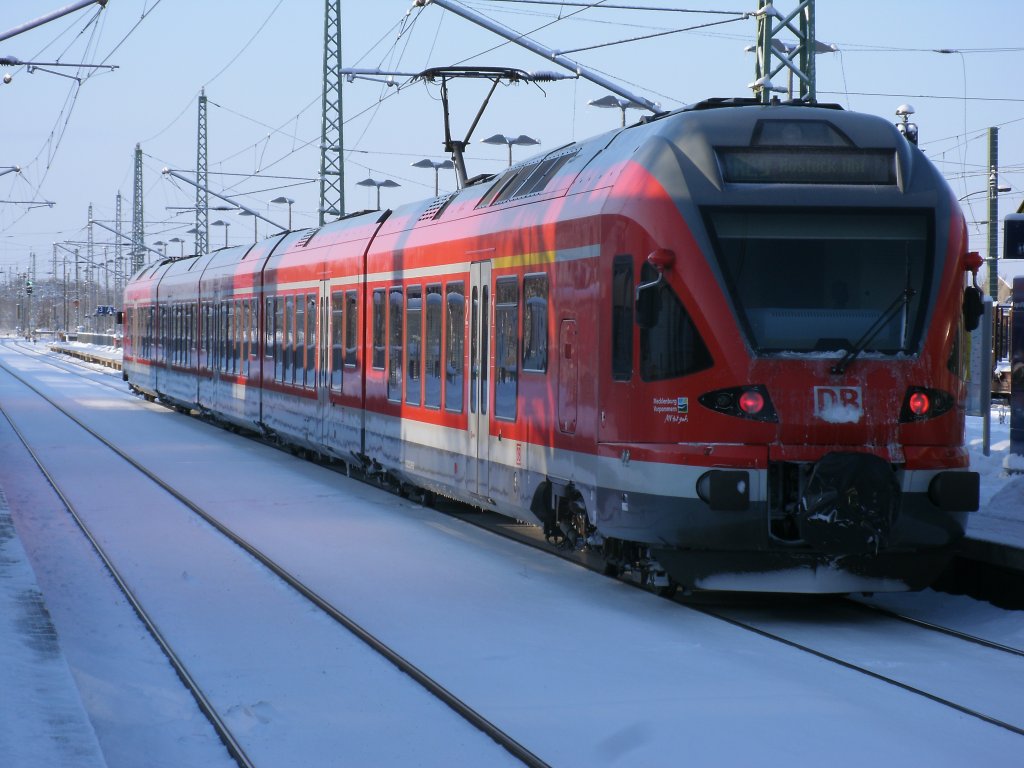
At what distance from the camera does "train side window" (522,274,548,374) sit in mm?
11945

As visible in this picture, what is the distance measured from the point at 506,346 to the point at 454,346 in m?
1.60

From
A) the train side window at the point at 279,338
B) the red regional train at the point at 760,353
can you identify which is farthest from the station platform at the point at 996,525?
the train side window at the point at 279,338

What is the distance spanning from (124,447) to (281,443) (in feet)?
8.37

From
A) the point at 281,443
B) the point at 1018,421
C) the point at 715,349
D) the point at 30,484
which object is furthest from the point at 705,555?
the point at 281,443

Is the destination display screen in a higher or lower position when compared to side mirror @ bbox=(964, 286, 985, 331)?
higher

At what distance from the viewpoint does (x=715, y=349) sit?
982cm

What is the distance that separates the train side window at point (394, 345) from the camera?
16516 millimetres

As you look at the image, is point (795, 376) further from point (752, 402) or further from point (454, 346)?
point (454, 346)

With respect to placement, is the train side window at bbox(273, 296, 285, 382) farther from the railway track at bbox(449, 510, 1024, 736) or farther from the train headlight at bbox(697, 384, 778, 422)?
the train headlight at bbox(697, 384, 778, 422)

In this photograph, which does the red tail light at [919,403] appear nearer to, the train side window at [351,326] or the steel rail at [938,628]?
the steel rail at [938,628]

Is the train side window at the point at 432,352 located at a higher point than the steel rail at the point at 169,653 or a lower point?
higher

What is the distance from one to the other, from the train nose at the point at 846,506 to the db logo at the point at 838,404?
0.87 feet

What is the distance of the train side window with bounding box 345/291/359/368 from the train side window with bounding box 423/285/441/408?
321 cm

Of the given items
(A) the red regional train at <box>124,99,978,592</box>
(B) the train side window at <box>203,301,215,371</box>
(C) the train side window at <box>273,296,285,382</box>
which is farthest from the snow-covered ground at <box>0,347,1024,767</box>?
(B) the train side window at <box>203,301,215,371</box>
